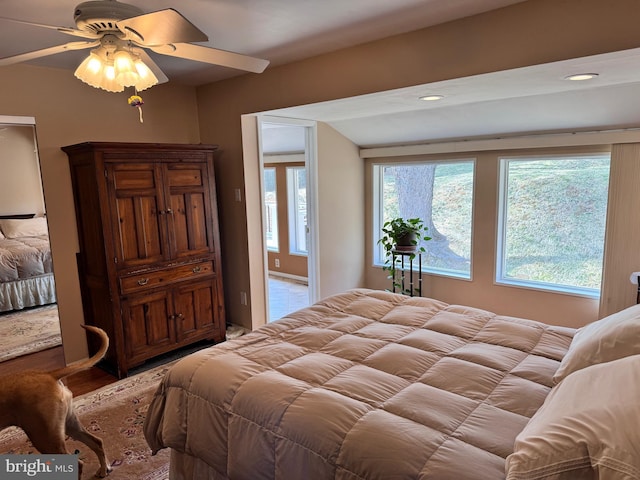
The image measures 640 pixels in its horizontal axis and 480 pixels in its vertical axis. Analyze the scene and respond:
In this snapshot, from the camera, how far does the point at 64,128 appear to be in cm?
325

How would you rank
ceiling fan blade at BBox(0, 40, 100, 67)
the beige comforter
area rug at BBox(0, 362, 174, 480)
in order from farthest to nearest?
area rug at BBox(0, 362, 174, 480), ceiling fan blade at BBox(0, 40, 100, 67), the beige comforter

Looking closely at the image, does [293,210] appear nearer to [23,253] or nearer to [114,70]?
[23,253]

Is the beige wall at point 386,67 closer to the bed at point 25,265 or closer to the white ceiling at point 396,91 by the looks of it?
the white ceiling at point 396,91

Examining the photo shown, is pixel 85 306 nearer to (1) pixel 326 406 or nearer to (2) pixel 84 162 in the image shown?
(2) pixel 84 162

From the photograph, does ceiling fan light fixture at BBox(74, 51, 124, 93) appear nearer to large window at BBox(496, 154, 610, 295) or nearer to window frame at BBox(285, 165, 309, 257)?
large window at BBox(496, 154, 610, 295)

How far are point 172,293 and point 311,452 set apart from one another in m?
2.38

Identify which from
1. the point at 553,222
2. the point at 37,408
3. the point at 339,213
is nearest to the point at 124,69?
the point at 37,408

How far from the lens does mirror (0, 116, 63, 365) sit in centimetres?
301

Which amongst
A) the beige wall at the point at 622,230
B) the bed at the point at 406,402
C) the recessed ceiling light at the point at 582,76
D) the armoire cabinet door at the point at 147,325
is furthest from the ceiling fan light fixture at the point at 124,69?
the beige wall at the point at 622,230

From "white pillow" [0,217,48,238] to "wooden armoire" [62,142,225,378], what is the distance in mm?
241

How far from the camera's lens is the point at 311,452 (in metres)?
1.35

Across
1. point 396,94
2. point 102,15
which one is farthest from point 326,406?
point 396,94

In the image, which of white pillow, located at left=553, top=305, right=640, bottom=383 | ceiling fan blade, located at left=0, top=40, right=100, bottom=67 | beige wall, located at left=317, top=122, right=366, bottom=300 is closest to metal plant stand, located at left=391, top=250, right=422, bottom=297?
beige wall, located at left=317, top=122, right=366, bottom=300

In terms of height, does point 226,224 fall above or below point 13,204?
below
